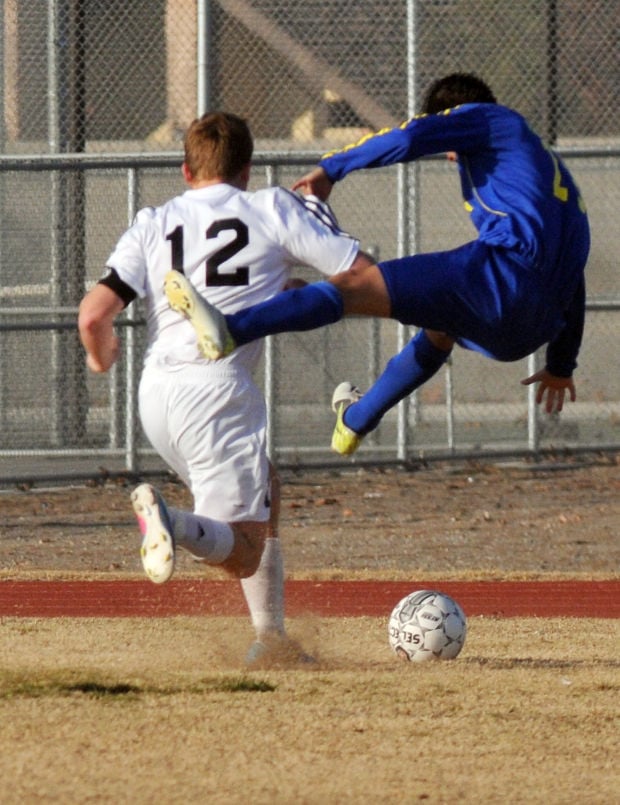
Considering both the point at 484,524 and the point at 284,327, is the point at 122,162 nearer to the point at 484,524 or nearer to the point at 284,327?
the point at 484,524

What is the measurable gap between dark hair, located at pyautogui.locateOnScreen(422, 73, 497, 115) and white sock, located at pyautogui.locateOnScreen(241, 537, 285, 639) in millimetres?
1824

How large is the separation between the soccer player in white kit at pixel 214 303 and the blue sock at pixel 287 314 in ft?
0.50

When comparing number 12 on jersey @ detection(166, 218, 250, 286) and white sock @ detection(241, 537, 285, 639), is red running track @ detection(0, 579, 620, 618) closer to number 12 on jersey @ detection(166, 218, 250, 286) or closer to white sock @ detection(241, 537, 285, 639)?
white sock @ detection(241, 537, 285, 639)

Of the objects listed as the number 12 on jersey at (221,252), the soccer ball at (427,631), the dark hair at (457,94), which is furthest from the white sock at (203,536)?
the dark hair at (457,94)

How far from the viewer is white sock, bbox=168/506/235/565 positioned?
561cm

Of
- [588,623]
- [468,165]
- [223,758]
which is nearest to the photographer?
[223,758]

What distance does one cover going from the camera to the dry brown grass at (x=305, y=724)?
444 centimetres

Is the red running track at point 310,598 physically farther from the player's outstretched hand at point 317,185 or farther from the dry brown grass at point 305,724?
the player's outstretched hand at point 317,185

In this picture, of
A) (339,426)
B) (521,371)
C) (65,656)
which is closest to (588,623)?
(339,426)

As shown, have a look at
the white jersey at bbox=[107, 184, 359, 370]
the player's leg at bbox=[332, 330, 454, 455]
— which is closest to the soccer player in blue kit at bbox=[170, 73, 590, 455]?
the white jersey at bbox=[107, 184, 359, 370]

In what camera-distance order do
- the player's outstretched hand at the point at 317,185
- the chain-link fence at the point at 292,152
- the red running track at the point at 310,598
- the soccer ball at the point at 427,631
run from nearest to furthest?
the player's outstretched hand at the point at 317,185, the soccer ball at the point at 427,631, the red running track at the point at 310,598, the chain-link fence at the point at 292,152

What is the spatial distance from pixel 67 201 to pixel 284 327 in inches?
316

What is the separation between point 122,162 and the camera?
1264 centimetres

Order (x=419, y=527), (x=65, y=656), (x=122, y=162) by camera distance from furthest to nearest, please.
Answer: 1. (x=122, y=162)
2. (x=419, y=527)
3. (x=65, y=656)
